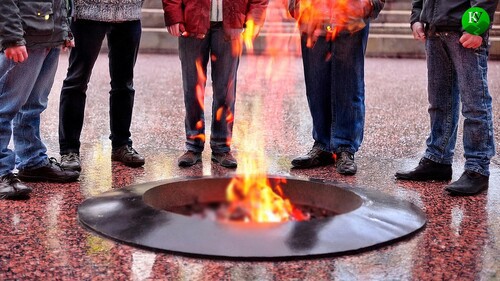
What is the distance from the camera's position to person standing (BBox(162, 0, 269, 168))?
559 centimetres

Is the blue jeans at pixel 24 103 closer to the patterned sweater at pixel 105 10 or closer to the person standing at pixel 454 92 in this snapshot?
the patterned sweater at pixel 105 10

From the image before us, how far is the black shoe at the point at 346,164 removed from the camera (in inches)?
220

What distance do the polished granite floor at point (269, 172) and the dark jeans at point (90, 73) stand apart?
286 mm

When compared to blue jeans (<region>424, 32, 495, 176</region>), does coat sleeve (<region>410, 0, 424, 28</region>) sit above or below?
above

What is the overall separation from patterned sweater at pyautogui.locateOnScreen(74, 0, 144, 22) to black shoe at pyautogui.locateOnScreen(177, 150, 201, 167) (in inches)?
42.4

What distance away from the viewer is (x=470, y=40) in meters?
4.86

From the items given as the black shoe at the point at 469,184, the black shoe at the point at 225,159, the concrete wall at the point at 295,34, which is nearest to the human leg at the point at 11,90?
the black shoe at the point at 225,159

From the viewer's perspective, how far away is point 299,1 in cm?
575

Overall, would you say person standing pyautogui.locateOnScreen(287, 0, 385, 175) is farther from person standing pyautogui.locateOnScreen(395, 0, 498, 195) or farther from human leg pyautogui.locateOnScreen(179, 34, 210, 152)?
human leg pyautogui.locateOnScreen(179, 34, 210, 152)


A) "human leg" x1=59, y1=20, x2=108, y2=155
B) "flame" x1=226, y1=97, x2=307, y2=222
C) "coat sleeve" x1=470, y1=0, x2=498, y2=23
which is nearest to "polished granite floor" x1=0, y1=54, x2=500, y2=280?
"human leg" x1=59, y1=20, x2=108, y2=155

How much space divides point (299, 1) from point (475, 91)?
4.87 ft

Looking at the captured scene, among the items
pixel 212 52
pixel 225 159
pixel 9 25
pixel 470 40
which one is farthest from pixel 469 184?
pixel 9 25

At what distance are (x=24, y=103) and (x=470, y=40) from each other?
2783mm

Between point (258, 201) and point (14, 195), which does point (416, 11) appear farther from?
point (14, 195)
